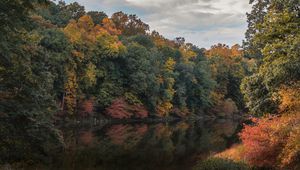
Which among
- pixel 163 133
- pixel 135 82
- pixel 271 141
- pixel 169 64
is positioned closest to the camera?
pixel 271 141

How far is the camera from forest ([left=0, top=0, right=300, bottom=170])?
20391mm

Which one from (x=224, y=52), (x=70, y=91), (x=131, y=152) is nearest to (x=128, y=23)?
(x=224, y=52)

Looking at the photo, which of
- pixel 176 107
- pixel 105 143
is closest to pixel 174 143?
pixel 105 143

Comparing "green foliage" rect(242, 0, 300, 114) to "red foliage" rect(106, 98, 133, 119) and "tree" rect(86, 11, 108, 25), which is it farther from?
"tree" rect(86, 11, 108, 25)

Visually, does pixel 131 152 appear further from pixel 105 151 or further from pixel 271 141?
pixel 271 141

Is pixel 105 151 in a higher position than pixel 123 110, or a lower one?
lower

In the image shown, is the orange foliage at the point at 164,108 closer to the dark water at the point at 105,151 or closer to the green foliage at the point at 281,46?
the dark water at the point at 105,151

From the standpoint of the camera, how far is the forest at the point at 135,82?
20.4 metres

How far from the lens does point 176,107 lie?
101938 millimetres

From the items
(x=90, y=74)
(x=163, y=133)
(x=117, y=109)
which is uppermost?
(x=90, y=74)

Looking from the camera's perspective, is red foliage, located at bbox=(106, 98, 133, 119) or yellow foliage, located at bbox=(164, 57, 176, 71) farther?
yellow foliage, located at bbox=(164, 57, 176, 71)

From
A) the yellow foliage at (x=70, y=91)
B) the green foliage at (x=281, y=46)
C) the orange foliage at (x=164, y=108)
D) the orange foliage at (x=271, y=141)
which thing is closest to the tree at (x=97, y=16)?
the orange foliage at (x=164, y=108)

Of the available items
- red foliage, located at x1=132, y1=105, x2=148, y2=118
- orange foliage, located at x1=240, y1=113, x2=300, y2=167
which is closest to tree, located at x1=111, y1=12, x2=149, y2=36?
red foliage, located at x1=132, y1=105, x2=148, y2=118

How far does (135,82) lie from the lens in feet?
276
